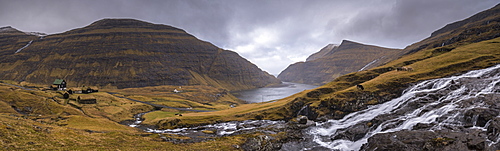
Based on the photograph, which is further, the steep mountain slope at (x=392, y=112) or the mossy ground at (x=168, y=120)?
the mossy ground at (x=168, y=120)

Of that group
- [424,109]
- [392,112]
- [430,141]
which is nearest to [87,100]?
[392,112]

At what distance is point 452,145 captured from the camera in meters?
23.5

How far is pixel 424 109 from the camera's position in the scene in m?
37.0

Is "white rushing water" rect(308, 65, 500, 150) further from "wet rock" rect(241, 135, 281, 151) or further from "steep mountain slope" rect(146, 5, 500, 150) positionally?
"wet rock" rect(241, 135, 281, 151)

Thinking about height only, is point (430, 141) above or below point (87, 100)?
below

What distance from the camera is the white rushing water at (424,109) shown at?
107 feet

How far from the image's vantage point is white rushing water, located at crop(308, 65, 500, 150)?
32.7m

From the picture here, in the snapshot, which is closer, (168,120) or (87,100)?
(168,120)

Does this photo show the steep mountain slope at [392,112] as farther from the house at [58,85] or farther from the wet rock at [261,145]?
the house at [58,85]

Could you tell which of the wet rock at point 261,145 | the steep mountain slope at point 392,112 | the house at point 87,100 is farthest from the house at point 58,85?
the wet rock at point 261,145

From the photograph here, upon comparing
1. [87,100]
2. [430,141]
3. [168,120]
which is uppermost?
[87,100]

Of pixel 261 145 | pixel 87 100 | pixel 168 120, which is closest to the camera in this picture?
pixel 261 145

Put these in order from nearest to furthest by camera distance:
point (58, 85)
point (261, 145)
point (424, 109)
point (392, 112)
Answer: point (261, 145) → point (424, 109) → point (392, 112) → point (58, 85)

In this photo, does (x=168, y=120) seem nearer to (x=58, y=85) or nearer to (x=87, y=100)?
(x=87, y=100)
